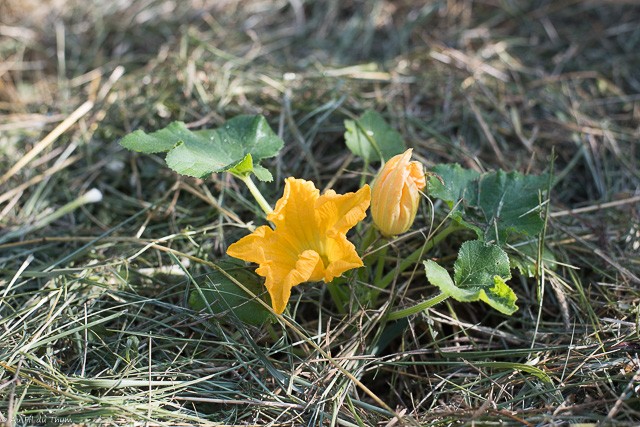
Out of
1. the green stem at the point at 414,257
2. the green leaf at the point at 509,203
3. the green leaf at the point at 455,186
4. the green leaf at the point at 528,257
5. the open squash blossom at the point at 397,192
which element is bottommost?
the green leaf at the point at 528,257

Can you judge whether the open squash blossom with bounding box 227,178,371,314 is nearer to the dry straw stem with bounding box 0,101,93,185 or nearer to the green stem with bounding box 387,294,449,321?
the green stem with bounding box 387,294,449,321

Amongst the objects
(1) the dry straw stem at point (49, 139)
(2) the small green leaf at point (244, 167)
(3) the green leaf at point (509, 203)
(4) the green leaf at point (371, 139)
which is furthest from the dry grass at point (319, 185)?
(2) the small green leaf at point (244, 167)

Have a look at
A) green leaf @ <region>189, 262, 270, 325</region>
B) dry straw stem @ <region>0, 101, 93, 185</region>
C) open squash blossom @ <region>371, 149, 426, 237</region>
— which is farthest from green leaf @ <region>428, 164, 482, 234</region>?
dry straw stem @ <region>0, 101, 93, 185</region>

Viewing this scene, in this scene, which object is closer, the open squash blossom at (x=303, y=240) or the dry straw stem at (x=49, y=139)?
the open squash blossom at (x=303, y=240)

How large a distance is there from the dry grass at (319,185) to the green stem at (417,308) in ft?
0.23

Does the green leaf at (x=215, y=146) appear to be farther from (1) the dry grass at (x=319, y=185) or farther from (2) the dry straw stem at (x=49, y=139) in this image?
(2) the dry straw stem at (x=49, y=139)

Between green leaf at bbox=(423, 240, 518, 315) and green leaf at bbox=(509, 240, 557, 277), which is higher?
green leaf at bbox=(423, 240, 518, 315)

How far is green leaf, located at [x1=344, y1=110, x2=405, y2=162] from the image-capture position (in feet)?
7.70

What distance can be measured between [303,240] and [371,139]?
2.03 ft

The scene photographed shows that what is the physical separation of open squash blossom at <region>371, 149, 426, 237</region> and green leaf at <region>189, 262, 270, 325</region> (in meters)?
0.47

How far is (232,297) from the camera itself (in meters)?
1.99

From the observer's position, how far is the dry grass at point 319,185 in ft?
6.08

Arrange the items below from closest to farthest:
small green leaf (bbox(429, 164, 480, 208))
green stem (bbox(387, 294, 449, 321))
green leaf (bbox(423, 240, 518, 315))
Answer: green leaf (bbox(423, 240, 518, 315)), green stem (bbox(387, 294, 449, 321)), small green leaf (bbox(429, 164, 480, 208))

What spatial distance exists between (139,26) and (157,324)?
8.36ft
